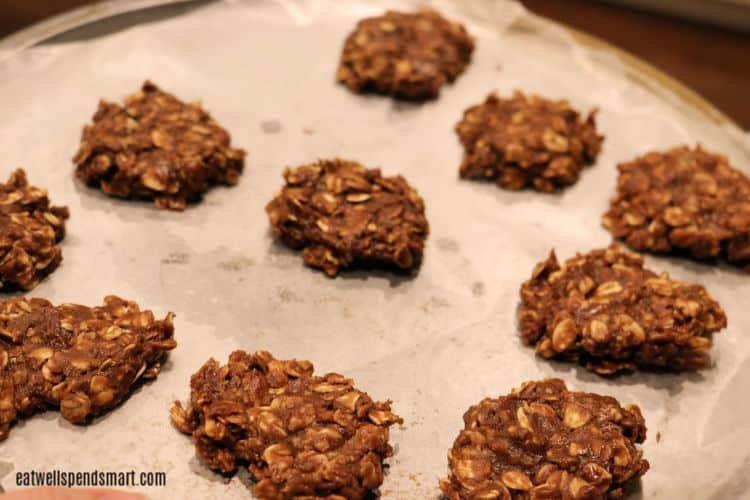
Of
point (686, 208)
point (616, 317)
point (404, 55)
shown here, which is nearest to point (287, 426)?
point (616, 317)

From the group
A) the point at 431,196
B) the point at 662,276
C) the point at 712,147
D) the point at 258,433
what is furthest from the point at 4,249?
the point at 712,147

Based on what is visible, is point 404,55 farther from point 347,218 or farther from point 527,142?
point 347,218

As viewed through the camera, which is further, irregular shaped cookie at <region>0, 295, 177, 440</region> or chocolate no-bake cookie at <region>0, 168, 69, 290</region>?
chocolate no-bake cookie at <region>0, 168, 69, 290</region>

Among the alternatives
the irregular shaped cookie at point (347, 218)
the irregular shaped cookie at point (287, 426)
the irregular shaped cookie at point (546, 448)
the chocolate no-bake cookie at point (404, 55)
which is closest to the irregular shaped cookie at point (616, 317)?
the irregular shaped cookie at point (546, 448)

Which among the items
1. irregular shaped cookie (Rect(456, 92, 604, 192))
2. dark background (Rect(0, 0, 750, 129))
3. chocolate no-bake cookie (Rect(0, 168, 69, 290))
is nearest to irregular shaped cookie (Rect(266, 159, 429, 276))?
irregular shaped cookie (Rect(456, 92, 604, 192))

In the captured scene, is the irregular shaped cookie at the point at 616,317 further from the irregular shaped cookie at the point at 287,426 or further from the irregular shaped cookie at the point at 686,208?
the irregular shaped cookie at the point at 287,426

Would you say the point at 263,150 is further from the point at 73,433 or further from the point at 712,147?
the point at 712,147

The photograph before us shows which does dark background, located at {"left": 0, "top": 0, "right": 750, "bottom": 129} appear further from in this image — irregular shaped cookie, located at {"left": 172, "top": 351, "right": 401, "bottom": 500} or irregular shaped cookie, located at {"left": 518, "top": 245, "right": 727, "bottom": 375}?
irregular shaped cookie, located at {"left": 172, "top": 351, "right": 401, "bottom": 500}
